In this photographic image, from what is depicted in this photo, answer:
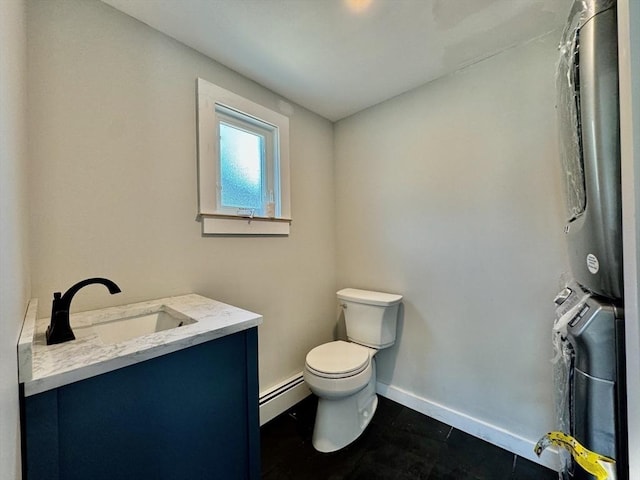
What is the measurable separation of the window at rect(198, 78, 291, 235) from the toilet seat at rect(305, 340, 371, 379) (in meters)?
0.84

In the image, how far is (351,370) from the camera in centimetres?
144

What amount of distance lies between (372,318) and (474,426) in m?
0.83

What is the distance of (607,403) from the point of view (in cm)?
67

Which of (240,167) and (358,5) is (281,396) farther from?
(358,5)

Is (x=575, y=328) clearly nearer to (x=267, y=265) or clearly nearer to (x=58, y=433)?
(x=58, y=433)

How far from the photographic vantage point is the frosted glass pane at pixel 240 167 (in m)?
1.57

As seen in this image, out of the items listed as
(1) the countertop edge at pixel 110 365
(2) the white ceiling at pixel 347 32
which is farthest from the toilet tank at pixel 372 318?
(2) the white ceiling at pixel 347 32

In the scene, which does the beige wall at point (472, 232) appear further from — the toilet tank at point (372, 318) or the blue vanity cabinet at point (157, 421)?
the blue vanity cabinet at point (157, 421)

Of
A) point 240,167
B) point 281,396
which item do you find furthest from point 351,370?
point 240,167

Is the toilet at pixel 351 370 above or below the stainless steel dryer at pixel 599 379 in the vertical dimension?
below

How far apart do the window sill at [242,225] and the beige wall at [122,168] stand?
6 centimetres

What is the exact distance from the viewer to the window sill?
1.43 m

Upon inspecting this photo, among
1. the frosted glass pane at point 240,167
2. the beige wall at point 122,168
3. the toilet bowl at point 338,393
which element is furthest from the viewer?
the frosted glass pane at point 240,167

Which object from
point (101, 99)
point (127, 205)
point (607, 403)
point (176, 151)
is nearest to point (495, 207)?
point (607, 403)
